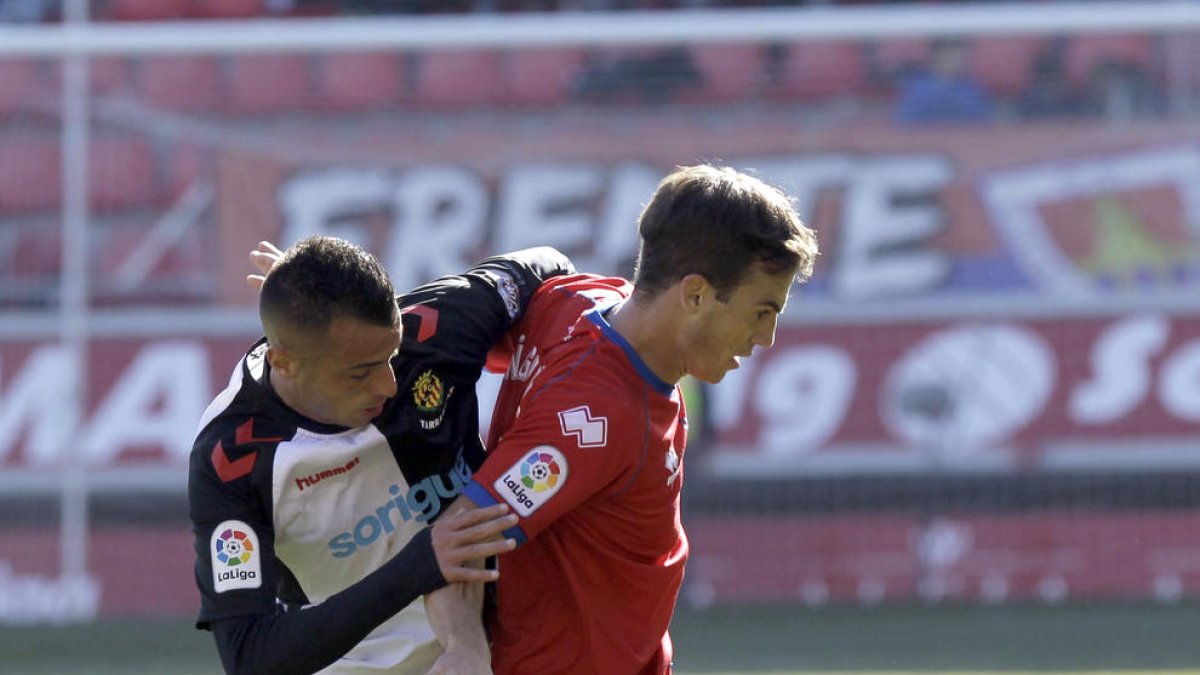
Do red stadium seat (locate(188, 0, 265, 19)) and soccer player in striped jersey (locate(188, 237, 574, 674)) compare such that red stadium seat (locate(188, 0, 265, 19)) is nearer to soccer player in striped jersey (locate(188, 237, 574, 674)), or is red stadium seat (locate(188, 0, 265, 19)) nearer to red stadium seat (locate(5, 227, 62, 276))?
red stadium seat (locate(5, 227, 62, 276))

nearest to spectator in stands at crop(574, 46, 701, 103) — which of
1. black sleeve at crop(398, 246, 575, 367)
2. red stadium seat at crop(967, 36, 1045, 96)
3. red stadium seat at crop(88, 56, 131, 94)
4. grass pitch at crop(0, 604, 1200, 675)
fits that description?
red stadium seat at crop(967, 36, 1045, 96)

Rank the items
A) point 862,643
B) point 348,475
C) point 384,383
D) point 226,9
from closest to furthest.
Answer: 1. point 384,383
2. point 348,475
3. point 862,643
4. point 226,9

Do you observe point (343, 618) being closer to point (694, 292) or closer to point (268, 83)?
point (694, 292)

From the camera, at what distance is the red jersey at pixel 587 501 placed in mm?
2475

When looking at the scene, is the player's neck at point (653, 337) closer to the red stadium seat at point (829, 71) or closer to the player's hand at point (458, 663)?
the player's hand at point (458, 663)

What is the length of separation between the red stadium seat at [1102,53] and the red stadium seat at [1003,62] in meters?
0.21

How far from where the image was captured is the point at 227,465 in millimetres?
2559

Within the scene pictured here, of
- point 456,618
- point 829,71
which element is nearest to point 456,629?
point 456,618

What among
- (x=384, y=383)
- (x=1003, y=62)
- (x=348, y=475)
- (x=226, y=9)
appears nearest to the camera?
(x=384, y=383)

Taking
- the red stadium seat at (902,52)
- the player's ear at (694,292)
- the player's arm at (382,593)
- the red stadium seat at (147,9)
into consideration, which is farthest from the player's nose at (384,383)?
the red stadium seat at (147,9)

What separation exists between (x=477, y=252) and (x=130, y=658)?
288cm

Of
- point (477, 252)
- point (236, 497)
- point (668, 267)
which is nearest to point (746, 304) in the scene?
point (668, 267)

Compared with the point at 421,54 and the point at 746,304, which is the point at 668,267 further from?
the point at 421,54

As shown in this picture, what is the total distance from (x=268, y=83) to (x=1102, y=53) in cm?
474
